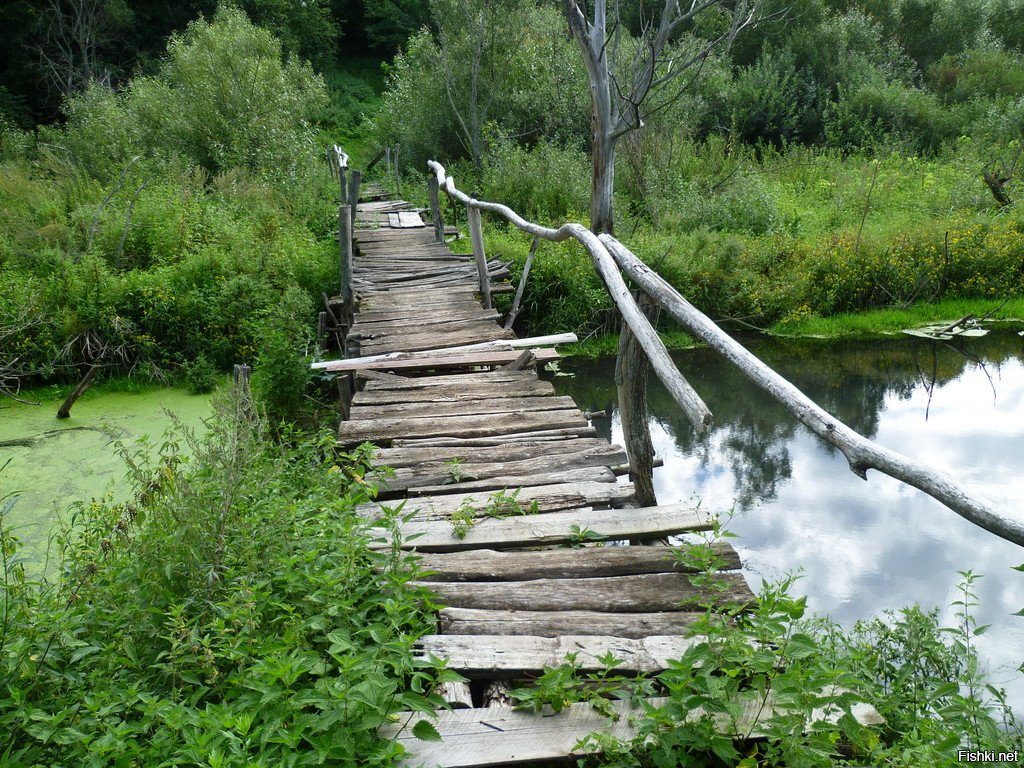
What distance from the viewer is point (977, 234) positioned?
1104 cm

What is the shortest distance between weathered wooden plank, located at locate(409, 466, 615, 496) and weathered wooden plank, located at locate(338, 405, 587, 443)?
0.65m

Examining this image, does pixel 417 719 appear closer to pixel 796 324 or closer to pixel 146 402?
pixel 146 402

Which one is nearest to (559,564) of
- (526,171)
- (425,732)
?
(425,732)

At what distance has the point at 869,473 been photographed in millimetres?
6391

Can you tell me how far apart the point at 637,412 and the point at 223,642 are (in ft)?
6.81

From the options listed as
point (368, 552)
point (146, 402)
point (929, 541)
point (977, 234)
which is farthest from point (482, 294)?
point (977, 234)

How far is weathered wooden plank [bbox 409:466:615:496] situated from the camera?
377 cm

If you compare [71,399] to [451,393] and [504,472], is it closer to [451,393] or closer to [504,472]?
[451,393]

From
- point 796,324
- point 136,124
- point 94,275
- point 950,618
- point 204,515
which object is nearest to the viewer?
point 204,515

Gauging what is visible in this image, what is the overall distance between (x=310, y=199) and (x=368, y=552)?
34.6 ft

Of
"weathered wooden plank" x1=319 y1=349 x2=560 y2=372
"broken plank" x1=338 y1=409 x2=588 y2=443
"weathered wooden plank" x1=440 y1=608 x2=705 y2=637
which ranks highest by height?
"weathered wooden plank" x1=319 y1=349 x2=560 y2=372

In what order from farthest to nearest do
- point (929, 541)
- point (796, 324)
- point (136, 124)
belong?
point (136, 124) < point (796, 324) < point (929, 541)

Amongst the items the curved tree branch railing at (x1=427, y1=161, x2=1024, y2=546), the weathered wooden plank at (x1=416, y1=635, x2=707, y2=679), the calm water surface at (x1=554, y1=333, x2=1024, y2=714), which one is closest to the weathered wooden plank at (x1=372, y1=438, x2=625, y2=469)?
the calm water surface at (x1=554, y1=333, x2=1024, y2=714)

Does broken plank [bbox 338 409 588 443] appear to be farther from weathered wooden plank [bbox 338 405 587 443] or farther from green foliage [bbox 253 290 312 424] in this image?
green foliage [bbox 253 290 312 424]
